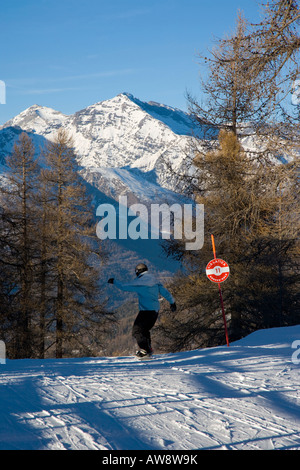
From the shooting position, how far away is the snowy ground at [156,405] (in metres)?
3.41

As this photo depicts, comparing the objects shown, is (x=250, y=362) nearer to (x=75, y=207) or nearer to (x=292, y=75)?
(x=292, y=75)

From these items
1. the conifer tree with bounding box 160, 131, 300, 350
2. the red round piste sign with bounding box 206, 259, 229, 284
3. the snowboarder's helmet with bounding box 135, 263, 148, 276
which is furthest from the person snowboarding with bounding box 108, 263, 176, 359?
the conifer tree with bounding box 160, 131, 300, 350

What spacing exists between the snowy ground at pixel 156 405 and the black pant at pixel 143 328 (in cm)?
109

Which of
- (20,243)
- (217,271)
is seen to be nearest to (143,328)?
(217,271)

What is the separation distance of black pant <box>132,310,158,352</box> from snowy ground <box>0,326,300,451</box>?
1.09 m

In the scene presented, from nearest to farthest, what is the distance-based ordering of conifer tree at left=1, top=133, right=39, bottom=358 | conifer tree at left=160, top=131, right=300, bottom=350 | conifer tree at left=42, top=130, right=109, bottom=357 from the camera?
1. conifer tree at left=160, top=131, right=300, bottom=350
2. conifer tree at left=1, top=133, right=39, bottom=358
3. conifer tree at left=42, top=130, right=109, bottom=357

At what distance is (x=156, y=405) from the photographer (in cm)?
439

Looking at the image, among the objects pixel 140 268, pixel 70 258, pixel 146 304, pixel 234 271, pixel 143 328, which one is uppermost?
pixel 70 258

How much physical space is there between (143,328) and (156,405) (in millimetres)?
3884

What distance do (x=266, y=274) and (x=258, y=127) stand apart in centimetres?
886

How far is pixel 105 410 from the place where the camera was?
13.8 feet

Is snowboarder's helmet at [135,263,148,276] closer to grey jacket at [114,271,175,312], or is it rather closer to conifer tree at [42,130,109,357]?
grey jacket at [114,271,175,312]

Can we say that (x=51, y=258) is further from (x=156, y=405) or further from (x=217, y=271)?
(x=156, y=405)

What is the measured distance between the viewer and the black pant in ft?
27.0
